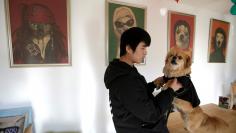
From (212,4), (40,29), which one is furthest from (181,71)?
(212,4)

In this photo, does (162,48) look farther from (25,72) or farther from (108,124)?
(25,72)

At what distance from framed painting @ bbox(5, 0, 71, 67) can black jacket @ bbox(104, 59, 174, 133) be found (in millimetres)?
801

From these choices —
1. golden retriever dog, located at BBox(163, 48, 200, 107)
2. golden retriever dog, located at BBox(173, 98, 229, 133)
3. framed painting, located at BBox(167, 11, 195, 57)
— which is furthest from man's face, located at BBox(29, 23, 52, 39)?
framed painting, located at BBox(167, 11, 195, 57)

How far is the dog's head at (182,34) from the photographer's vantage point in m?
2.28

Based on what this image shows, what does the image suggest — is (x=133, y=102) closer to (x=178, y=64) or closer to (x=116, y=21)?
(x=178, y=64)

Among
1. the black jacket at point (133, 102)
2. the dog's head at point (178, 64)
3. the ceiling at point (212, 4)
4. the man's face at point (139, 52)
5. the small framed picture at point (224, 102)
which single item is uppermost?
the ceiling at point (212, 4)

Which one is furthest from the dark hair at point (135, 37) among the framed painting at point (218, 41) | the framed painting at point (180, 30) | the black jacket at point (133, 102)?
the framed painting at point (218, 41)

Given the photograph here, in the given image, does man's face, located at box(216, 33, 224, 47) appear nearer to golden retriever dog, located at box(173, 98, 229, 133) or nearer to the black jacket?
golden retriever dog, located at box(173, 98, 229, 133)

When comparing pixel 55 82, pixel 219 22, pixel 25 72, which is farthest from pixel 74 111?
pixel 219 22

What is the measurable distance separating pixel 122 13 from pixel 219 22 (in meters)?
1.87

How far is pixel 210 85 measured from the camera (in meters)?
2.80

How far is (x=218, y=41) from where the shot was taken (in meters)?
2.78

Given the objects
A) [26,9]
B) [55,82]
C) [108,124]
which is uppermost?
[26,9]

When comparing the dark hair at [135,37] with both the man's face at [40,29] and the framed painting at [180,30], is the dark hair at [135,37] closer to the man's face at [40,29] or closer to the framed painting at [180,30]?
the man's face at [40,29]
